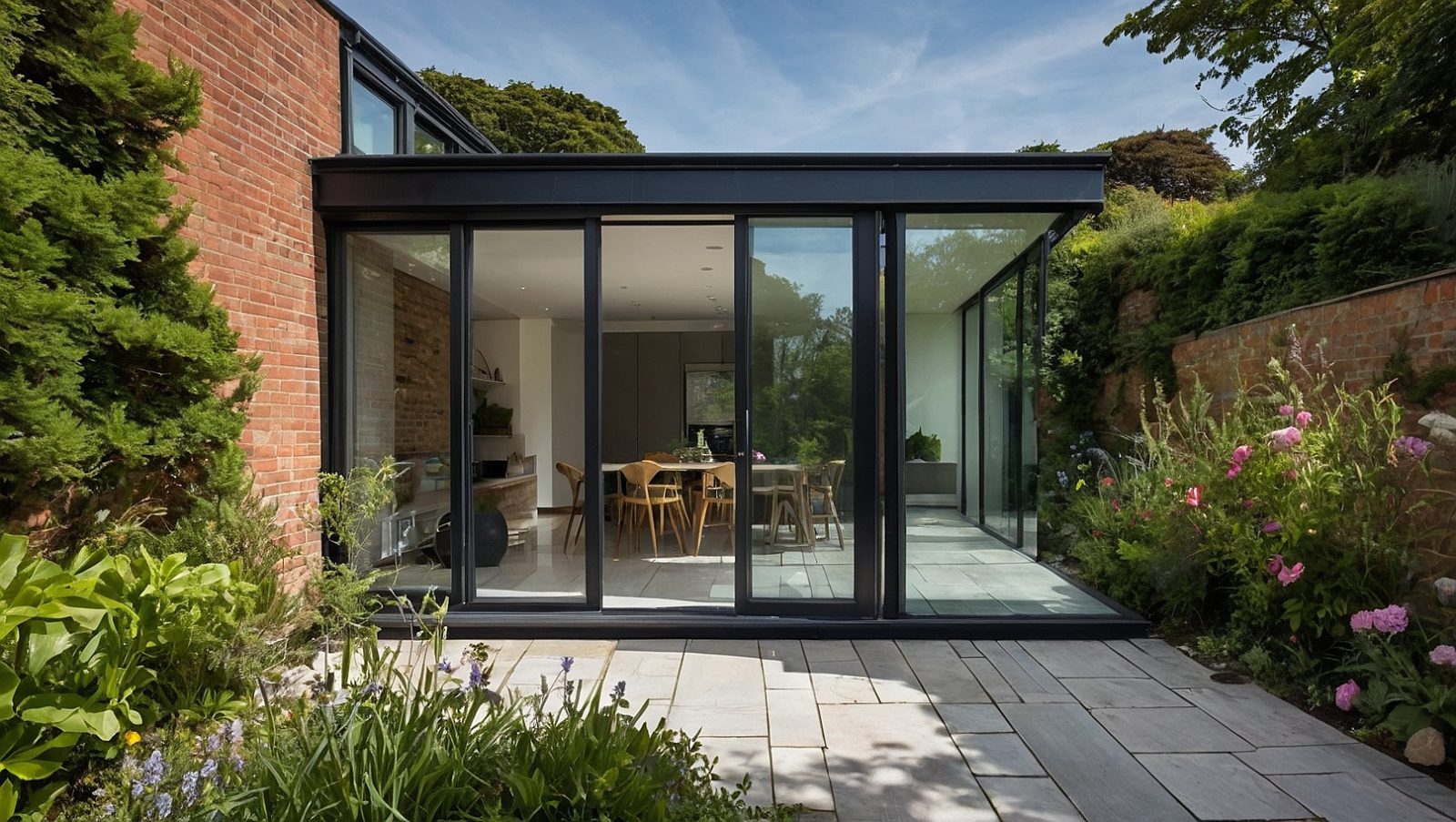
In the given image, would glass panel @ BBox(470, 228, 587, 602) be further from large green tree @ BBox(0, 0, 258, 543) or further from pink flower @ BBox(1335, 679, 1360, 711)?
pink flower @ BBox(1335, 679, 1360, 711)

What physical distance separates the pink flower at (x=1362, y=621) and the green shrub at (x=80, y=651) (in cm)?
432

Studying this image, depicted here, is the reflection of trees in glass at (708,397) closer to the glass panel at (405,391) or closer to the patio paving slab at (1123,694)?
the glass panel at (405,391)

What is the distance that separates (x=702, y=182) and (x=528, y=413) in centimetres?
552

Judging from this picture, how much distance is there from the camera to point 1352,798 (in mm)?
2189

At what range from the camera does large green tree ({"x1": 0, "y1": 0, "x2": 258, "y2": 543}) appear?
2.32 m

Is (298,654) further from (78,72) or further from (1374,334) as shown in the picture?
(1374,334)

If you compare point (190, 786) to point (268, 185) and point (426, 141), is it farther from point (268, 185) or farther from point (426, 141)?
point (426, 141)

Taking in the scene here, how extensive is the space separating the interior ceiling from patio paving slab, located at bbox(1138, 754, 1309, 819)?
2.62 m

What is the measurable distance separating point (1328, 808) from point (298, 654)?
13.1ft

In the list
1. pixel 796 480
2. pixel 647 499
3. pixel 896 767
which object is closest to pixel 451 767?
pixel 896 767

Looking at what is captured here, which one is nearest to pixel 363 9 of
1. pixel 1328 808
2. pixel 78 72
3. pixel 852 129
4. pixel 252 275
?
pixel 252 275

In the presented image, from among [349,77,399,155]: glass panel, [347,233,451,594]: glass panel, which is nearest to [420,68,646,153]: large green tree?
[349,77,399,155]: glass panel

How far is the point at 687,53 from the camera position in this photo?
26.1 feet

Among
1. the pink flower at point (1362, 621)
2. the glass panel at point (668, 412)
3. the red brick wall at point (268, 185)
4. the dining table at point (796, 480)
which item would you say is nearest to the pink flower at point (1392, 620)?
the pink flower at point (1362, 621)
